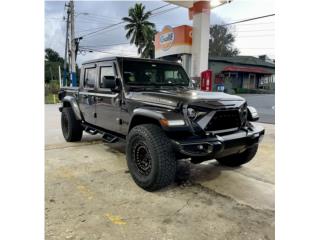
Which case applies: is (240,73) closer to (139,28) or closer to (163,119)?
(139,28)

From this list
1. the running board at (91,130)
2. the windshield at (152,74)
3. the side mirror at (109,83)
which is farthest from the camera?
the running board at (91,130)

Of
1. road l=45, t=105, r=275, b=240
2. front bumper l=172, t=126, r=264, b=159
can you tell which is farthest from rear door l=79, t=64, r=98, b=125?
front bumper l=172, t=126, r=264, b=159

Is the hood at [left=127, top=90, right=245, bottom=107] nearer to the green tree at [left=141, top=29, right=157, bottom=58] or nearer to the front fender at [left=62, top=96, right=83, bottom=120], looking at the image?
the front fender at [left=62, top=96, right=83, bottom=120]

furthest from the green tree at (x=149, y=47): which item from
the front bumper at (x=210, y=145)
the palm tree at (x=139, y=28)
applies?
the front bumper at (x=210, y=145)

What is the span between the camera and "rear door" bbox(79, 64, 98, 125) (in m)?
4.55

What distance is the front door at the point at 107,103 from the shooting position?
12.8 feet

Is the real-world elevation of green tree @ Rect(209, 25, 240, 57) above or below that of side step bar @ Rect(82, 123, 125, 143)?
above

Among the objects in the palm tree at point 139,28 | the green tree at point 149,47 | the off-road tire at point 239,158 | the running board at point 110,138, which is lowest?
the off-road tire at point 239,158

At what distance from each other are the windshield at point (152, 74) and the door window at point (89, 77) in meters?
0.93

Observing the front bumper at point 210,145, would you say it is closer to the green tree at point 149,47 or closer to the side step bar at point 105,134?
the side step bar at point 105,134

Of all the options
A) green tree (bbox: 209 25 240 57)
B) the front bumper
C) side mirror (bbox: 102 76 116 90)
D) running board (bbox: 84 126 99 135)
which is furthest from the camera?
green tree (bbox: 209 25 240 57)
